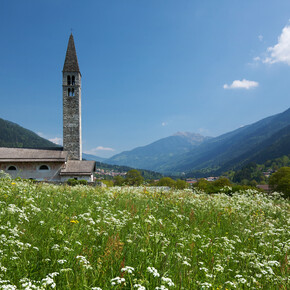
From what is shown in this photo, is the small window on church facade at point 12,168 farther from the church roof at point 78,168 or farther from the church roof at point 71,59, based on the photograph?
the church roof at point 71,59

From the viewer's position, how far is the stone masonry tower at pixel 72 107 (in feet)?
140

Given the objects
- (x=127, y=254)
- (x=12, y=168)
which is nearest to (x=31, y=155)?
(x=12, y=168)

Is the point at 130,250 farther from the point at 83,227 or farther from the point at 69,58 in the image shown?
the point at 69,58

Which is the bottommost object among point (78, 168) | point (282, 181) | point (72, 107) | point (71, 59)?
point (282, 181)

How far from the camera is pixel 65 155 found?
38.9 m

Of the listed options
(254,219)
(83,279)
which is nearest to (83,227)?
(83,279)

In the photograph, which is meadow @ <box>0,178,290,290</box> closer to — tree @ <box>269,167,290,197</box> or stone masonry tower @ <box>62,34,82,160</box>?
tree @ <box>269,167,290,197</box>

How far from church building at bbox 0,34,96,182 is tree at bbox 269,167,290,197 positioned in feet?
87.3

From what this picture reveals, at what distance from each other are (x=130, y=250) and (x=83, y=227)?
1144 millimetres

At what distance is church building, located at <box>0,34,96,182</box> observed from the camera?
3759 cm

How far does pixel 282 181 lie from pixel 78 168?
97.9ft

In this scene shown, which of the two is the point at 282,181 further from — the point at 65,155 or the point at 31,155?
the point at 31,155

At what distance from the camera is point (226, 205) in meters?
7.35

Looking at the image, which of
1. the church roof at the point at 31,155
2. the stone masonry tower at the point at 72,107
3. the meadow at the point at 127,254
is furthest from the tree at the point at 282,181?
the stone masonry tower at the point at 72,107
